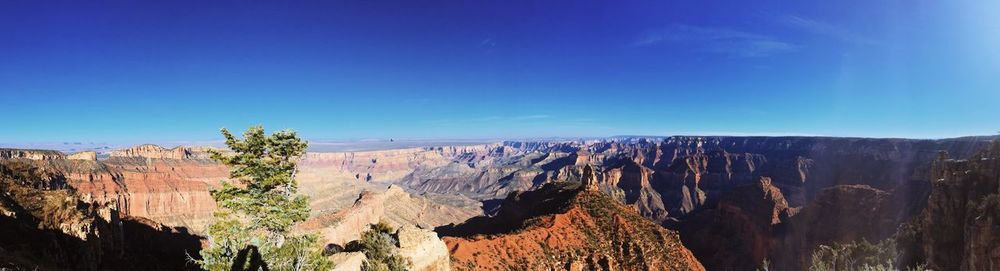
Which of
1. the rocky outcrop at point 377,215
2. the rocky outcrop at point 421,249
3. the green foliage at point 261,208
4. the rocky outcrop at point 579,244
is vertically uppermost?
the green foliage at point 261,208

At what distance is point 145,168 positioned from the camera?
133 metres

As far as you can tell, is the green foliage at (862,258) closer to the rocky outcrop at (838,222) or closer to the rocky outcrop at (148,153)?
the rocky outcrop at (838,222)

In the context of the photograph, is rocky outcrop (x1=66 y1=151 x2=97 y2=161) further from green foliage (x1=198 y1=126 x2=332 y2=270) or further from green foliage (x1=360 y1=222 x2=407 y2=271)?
green foliage (x1=198 y1=126 x2=332 y2=270)

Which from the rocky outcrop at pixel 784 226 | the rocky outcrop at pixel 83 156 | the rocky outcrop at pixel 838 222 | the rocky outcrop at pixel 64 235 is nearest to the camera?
the rocky outcrop at pixel 64 235

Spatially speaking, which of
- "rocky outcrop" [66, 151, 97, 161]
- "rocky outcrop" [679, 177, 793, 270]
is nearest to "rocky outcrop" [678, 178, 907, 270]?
"rocky outcrop" [679, 177, 793, 270]

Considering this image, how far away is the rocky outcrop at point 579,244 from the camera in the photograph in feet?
160

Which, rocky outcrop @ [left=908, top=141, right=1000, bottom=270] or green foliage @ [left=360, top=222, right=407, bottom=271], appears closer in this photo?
green foliage @ [left=360, top=222, right=407, bottom=271]

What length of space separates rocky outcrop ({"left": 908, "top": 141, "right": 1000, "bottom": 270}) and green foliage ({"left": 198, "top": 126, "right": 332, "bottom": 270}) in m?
44.7

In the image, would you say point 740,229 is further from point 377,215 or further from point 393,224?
point 377,215

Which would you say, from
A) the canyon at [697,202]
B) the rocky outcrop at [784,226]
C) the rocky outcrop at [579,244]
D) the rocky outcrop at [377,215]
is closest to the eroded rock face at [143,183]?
the canyon at [697,202]

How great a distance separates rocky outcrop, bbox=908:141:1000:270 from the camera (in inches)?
1296

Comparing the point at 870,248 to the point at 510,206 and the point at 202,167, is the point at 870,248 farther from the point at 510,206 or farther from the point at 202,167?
the point at 202,167

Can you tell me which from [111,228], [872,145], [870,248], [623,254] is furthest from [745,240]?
[872,145]

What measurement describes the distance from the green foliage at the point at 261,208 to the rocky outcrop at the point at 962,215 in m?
44.7
